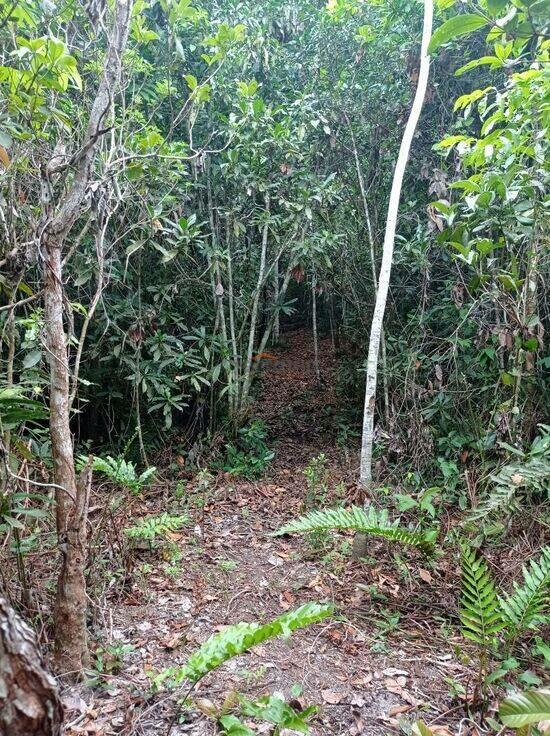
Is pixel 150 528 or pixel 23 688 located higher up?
pixel 23 688

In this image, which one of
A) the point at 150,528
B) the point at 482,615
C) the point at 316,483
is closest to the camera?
the point at 482,615

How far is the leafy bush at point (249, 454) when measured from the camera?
4688 millimetres

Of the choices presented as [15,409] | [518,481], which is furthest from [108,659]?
[518,481]

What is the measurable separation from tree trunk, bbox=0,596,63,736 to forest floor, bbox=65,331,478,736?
3.77 ft

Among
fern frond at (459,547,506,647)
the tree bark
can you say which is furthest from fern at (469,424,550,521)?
the tree bark

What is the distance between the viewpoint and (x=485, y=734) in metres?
1.80

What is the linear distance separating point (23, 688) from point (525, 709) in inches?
60.0

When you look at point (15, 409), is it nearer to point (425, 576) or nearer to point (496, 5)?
point (496, 5)

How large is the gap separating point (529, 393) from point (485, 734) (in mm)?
2170

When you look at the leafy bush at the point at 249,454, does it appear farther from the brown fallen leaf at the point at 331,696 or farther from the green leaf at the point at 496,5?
the green leaf at the point at 496,5

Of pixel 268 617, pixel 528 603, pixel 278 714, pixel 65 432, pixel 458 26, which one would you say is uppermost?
pixel 458 26

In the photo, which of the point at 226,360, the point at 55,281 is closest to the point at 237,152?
the point at 226,360

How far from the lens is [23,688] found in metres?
0.79

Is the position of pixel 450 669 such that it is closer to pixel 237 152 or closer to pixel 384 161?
pixel 237 152
